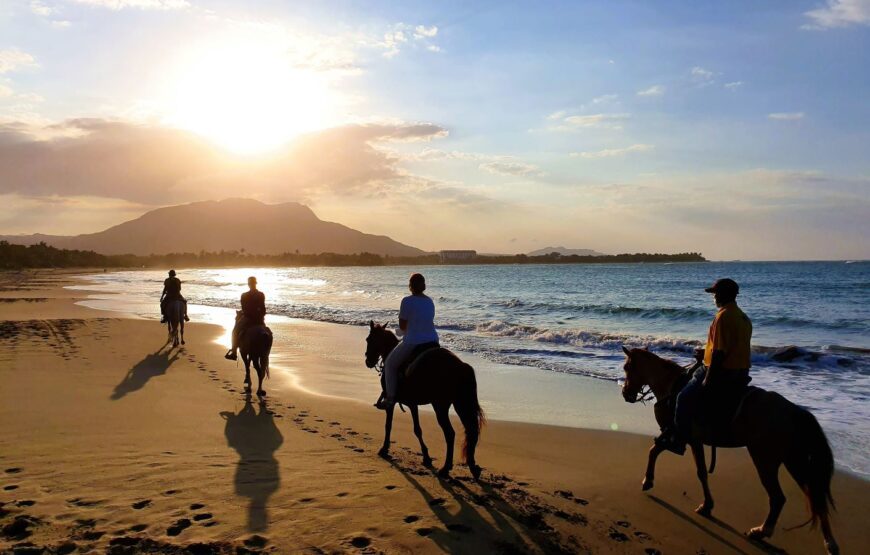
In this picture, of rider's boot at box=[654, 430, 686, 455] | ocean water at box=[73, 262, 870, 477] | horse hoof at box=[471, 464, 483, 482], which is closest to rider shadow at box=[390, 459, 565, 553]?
horse hoof at box=[471, 464, 483, 482]

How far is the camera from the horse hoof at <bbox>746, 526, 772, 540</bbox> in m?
5.09

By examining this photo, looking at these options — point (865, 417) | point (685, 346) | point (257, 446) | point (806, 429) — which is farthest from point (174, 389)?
point (685, 346)

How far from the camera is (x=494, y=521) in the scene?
17.2 ft

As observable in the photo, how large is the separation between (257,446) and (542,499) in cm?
364

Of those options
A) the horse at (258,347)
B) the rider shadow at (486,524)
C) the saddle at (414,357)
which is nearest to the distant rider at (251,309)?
the horse at (258,347)

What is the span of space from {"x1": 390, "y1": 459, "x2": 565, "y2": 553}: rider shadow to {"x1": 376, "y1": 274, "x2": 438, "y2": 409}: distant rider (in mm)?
1421

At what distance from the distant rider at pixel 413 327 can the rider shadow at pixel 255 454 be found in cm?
172

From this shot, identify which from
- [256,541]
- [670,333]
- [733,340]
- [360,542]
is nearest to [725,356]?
[733,340]

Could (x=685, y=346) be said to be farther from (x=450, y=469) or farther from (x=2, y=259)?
(x=2, y=259)

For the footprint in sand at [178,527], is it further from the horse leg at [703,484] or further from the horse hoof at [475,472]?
the horse leg at [703,484]

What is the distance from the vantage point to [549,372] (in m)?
14.1

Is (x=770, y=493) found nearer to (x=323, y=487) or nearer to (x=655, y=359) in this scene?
(x=655, y=359)

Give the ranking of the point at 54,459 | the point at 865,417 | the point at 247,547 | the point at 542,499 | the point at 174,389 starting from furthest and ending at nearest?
the point at 174,389 → the point at 865,417 → the point at 54,459 → the point at 542,499 → the point at 247,547

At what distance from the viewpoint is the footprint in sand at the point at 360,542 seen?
462 centimetres
